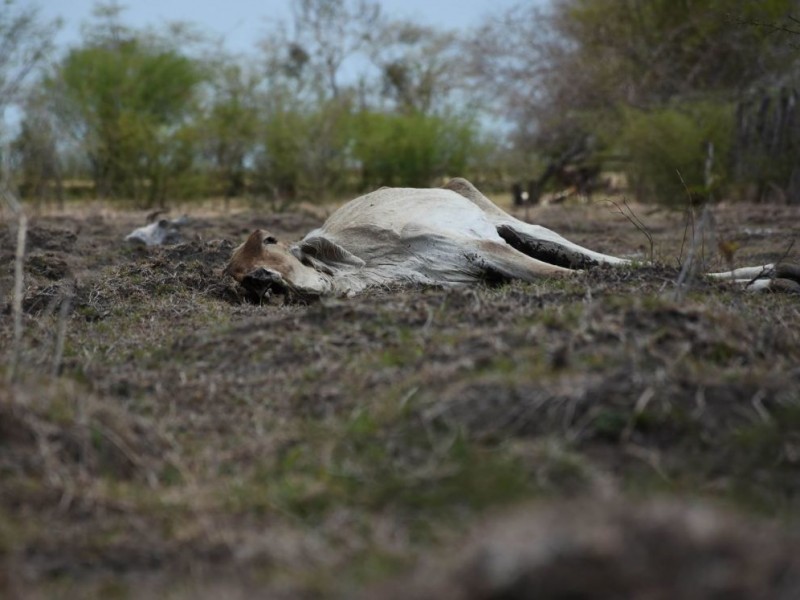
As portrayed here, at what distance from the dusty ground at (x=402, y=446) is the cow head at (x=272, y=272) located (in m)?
1.05

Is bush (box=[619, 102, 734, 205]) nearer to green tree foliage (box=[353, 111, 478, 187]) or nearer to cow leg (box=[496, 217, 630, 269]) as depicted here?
green tree foliage (box=[353, 111, 478, 187])

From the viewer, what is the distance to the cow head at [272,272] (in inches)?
260

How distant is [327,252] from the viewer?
7.07 metres

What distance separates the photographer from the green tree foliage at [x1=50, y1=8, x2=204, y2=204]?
68.0 ft

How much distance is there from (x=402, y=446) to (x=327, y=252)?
3.57 meters

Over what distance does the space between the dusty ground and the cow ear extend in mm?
1546

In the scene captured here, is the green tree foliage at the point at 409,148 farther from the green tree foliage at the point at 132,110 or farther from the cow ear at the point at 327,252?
the cow ear at the point at 327,252

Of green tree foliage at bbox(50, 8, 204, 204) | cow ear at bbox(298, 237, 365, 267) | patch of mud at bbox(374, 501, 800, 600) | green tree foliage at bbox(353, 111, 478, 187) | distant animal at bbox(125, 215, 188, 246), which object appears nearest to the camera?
patch of mud at bbox(374, 501, 800, 600)

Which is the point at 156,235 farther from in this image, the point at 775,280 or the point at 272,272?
the point at 775,280

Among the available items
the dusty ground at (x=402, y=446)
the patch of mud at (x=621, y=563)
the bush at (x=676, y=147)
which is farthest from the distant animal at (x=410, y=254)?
the bush at (x=676, y=147)

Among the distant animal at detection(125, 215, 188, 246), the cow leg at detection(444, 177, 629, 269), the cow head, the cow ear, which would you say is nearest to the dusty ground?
the cow head

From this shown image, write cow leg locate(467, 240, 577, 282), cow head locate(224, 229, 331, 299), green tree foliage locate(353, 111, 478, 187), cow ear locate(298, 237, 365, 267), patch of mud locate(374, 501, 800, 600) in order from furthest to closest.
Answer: green tree foliage locate(353, 111, 478, 187) < cow ear locate(298, 237, 365, 267) < cow leg locate(467, 240, 577, 282) < cow head locate(224, 229, 331, 299) < patch of mud locate(374, 501, 800, 600)

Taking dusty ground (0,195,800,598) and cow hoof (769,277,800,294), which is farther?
cow hoof (769,277,800,294)

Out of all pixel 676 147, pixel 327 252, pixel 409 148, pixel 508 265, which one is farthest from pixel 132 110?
pixel 508 265
